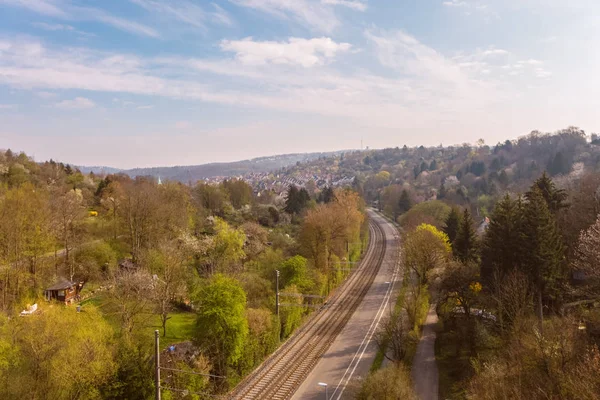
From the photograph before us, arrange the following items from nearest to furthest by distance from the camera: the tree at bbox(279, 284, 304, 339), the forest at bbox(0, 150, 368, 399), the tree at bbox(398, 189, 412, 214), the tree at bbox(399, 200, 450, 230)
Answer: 1. the forest at bbox(0, 150, 368, 399)
2. the tree at bbox(279, 284, 304, 339)
3. the tree at bbox(399, 200, 450, 230)
4. the tree at bbox(398, 189, 412, 214)

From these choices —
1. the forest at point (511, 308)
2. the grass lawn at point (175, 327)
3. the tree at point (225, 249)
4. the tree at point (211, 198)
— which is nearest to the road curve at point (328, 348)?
the forest at point (511, 308)

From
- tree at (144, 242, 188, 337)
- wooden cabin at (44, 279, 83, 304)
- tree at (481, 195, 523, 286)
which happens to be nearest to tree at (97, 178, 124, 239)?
tree at (144, 242, 188, 337)

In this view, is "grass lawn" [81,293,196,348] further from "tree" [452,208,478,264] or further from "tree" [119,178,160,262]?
"tree" [452,208,478,264]

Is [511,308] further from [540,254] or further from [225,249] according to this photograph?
[225,249]

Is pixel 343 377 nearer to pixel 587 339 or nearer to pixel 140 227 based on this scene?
pixel 587 339

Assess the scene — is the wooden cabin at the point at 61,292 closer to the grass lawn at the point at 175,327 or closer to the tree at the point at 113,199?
the grass lawn at the point at 175,327

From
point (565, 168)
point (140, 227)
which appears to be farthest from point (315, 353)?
point (565, 168)
